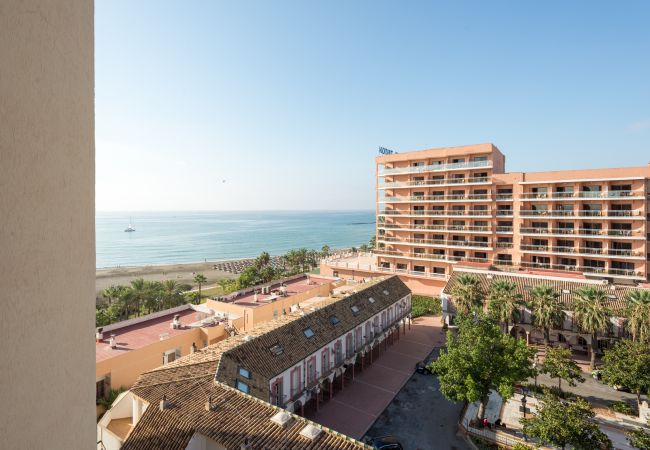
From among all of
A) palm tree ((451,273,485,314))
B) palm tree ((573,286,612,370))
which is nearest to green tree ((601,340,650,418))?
palm tree ((573,286,612,370))

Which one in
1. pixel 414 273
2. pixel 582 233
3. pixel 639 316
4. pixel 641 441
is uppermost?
pixel 582 233

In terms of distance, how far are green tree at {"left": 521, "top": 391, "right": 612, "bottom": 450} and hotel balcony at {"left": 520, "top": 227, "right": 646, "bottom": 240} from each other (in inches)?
1379

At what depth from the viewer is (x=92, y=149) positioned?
340cm

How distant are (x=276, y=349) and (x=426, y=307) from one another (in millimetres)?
30177

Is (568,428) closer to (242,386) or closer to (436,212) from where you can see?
(242,386)

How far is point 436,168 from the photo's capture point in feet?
181

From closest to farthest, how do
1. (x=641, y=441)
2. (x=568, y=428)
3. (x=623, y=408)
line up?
(x=641, y=441)
(x=568, y=428)
(x=623, y=408)

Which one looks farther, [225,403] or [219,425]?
[225,403]

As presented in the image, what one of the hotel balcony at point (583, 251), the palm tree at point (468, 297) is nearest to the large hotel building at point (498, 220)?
the hotel balcony at point (583, 251)

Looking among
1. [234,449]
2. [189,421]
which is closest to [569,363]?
[234,449]

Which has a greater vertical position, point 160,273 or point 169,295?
point 169,295

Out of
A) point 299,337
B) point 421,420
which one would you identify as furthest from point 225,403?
point 421,420

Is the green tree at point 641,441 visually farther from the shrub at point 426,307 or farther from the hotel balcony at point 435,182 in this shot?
the hotel balcony at point 435,182

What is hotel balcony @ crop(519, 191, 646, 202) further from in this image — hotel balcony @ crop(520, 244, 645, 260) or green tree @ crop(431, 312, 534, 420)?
green tree @ crop(431, 312, 534, 420)
